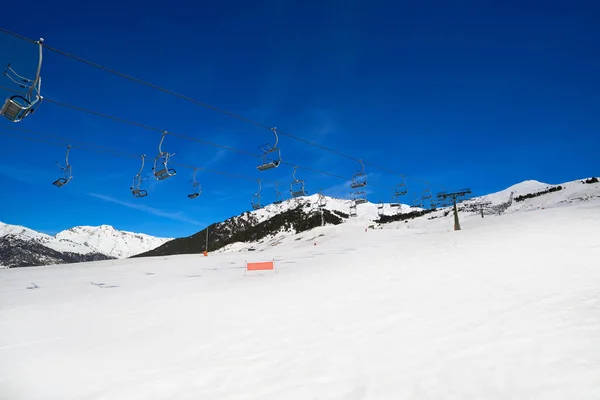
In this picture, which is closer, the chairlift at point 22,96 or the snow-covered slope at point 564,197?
the chairlift at point 22,96

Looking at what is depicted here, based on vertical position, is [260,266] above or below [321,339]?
above

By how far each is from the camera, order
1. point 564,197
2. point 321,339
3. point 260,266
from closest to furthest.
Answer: point 321,339
point 260,266
point 564,197

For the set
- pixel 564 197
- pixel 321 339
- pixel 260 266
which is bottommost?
pixel 321 339

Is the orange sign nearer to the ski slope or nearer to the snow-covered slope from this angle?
the ski slope

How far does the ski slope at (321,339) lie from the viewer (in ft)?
14.9

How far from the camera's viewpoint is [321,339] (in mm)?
6520

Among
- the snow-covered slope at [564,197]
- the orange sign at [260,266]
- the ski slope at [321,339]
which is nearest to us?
the ski slope at [321,339]

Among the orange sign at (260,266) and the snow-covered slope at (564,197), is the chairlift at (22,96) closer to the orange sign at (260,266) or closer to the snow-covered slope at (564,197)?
the orange sign at (260,266)

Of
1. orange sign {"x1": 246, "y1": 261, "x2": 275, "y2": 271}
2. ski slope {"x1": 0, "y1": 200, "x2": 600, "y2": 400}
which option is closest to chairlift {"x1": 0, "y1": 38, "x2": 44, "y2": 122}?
ski slope {"x1": 0, "y1": 200, "x2": 600, "y2": 400}

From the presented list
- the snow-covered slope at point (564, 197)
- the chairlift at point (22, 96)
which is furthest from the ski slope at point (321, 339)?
the snow-covered slope at point (564, 197)

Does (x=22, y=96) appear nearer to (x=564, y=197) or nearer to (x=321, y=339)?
(x=321, y=339)

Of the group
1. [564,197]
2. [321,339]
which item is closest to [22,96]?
[321,339]

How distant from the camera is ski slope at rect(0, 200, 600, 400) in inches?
179

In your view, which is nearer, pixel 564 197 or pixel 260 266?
pixel 260 266
